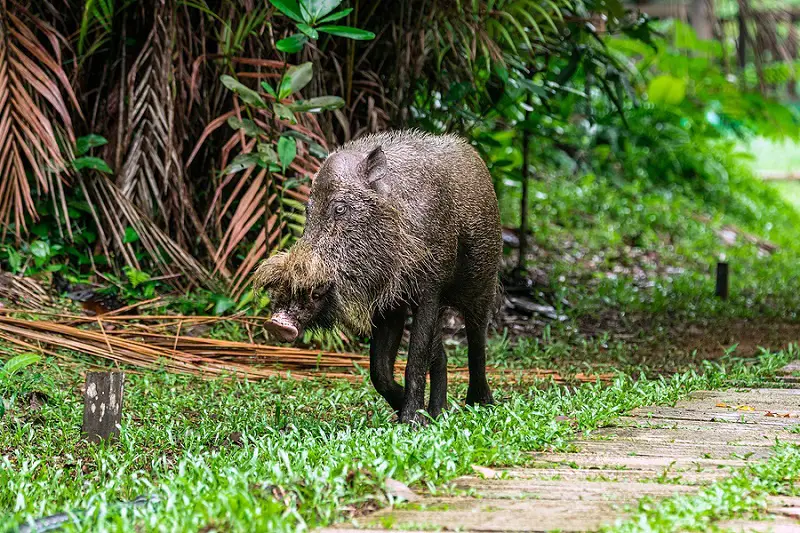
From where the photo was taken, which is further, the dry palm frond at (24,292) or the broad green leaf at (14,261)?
the broad green leaf at (14,261)

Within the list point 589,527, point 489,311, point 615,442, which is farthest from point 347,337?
point 589,527

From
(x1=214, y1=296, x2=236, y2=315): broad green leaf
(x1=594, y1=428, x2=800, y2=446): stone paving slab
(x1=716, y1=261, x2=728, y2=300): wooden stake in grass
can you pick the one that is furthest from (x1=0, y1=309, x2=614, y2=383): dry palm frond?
(x1=716, y1=261, x2=728, y2=300): wooden stake in grass

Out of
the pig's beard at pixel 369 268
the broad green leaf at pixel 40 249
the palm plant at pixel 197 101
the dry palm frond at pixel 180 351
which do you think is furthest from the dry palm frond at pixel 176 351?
the pig's beard at pixel 369 268

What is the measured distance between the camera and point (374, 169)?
13.6ft

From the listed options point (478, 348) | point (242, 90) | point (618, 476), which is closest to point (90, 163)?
point (242, 90)

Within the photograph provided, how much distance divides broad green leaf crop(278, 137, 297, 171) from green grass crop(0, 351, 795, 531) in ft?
3.89

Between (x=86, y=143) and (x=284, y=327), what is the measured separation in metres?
3.33

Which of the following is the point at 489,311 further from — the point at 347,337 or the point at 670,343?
the point at 670,343

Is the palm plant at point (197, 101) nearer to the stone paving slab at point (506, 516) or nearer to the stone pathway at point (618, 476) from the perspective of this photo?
the stone pathway at point (618, 476)

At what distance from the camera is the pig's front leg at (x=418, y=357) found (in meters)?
4.27

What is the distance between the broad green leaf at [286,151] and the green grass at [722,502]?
2935mm

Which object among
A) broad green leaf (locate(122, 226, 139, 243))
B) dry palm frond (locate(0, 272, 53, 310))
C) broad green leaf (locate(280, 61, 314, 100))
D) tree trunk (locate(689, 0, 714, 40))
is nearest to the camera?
broad green leaf (locate(280, 61, 314, 100))

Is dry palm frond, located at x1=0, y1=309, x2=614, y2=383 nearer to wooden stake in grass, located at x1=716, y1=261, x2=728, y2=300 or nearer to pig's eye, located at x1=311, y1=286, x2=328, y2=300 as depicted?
pig's eye, located at x1=311, y1=286, x2=328, y2=300

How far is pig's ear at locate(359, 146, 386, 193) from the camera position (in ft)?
13.5
